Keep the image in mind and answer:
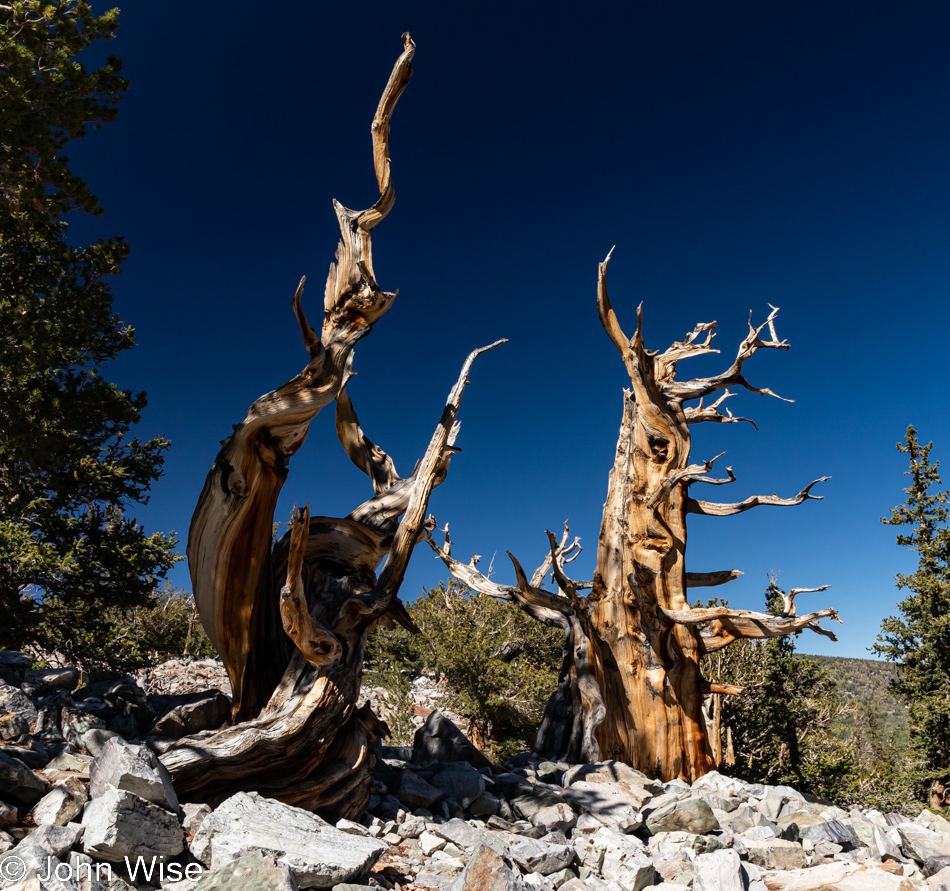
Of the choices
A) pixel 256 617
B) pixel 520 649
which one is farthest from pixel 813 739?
pixel 256 617

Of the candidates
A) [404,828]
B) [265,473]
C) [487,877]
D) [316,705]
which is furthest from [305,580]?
[487,877]

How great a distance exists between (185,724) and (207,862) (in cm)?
133

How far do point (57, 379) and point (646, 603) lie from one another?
6919 mm

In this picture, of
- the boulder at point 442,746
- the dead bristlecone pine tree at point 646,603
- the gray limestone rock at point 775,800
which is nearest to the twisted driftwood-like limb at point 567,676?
the dead bristlecone pine tree at point 646,603

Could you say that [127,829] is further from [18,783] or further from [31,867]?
[18,783]

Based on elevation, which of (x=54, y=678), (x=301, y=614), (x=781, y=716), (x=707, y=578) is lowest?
(x=54, y=678)

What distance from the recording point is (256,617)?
4176mm

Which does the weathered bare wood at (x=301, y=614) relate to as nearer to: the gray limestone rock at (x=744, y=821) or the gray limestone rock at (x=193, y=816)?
the gray limestone rock at (x=193, y=816)

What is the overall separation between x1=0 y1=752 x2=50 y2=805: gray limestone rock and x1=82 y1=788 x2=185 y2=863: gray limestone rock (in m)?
0.26

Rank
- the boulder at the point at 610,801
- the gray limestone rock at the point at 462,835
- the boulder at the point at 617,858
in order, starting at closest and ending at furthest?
the boulder at the point at 617,858
the gray limestone rock at the point at 462,835
the boulder at the point at 610,801

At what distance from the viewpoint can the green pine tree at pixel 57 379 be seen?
4.28 m

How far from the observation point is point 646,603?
638cm

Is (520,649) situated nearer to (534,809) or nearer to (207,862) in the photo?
(534,809)

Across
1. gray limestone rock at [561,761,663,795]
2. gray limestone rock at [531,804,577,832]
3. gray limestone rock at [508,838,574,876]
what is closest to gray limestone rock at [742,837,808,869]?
gray limestone rock at [531,804,577,832]
